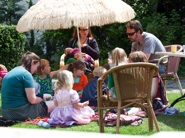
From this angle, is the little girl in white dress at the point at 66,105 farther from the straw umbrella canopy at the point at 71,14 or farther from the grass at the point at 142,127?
the straw umbrella canopy at the point at 71,14

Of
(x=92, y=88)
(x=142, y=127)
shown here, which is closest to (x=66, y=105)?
(x=92, y=88)

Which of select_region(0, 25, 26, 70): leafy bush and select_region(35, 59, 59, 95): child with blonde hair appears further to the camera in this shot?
select_region(0, 25, 26, 70): leafy bush

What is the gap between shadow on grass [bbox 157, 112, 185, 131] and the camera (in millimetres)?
5410

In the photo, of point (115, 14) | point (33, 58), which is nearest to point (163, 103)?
point (115, 14)

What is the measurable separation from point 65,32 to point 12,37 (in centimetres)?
165

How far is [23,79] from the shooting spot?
569cm

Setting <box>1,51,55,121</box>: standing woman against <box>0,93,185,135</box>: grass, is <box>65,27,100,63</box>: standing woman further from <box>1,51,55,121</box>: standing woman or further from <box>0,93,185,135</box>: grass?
<box>0,93,185,135</box>: grass

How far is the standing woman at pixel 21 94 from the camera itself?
5.70 metres

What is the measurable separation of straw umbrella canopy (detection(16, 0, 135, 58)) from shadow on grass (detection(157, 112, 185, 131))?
1.61 m

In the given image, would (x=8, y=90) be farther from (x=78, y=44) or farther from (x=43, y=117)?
(x=78, y=44)

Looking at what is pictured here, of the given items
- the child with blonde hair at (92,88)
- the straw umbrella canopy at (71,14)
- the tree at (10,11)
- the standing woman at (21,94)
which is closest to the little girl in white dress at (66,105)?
the standing woman at (21,94)

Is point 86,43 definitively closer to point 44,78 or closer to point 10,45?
point 44,78

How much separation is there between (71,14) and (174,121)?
6.85 ft

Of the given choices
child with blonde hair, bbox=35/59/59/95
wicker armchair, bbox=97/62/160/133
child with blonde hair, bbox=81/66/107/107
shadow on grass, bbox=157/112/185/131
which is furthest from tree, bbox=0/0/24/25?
wicker armchair, bbox=97/62/160/133
